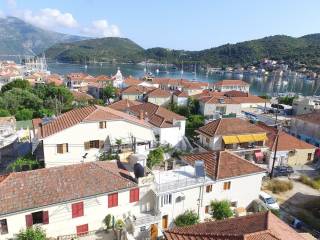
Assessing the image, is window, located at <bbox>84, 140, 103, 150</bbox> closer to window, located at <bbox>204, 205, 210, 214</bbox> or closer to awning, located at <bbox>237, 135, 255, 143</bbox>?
window, located at <bbox>204, 205, 210, 214</bbox>

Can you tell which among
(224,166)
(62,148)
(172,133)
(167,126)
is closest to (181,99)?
(172,133)

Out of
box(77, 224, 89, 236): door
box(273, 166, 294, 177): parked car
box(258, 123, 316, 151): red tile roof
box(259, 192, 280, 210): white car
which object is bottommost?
box(273, 166, 294, 177): parked car

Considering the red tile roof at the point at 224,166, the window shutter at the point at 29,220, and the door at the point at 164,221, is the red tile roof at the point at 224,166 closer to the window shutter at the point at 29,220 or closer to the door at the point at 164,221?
the door at the point at 164,221

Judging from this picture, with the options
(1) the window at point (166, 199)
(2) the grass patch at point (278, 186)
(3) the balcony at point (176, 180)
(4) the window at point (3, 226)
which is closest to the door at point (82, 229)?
(4) the window at point (3, 226)

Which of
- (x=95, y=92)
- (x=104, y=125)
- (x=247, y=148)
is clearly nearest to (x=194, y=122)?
(x=247, y=148)

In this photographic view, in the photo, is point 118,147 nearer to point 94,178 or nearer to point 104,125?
point 104,125

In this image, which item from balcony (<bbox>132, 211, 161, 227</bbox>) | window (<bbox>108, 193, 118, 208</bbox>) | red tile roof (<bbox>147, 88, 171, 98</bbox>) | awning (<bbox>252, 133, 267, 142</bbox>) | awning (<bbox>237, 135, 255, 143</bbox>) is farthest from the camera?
red tile roof (<bbox>147, 88, 171, 98</bbox>)

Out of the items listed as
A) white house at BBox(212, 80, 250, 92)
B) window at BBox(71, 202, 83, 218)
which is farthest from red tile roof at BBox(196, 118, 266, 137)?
white house at BBox(212, 80, 250, 92)
